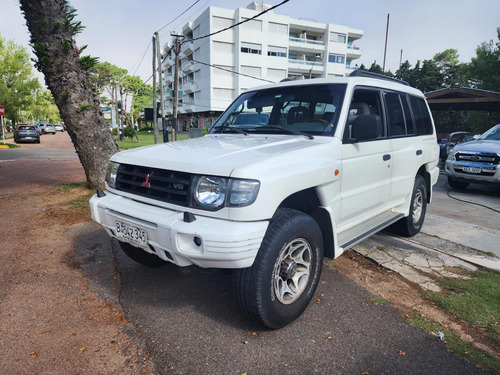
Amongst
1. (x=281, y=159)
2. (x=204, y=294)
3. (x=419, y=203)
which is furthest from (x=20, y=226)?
(x=419, y=203)

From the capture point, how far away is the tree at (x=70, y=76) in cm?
604

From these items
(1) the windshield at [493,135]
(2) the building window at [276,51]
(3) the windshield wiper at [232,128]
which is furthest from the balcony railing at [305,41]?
(3) the windshield wiper at [232,128]

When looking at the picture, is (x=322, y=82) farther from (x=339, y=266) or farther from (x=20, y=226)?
(x=20, y=226)

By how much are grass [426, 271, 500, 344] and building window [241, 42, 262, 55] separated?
4011 centimetres

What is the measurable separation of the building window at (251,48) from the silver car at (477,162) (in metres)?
34.8

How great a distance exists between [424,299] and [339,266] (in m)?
0.93

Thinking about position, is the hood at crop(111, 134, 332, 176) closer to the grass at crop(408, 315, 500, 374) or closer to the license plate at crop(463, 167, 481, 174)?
the grass at crop(408, 315, 500, 374)

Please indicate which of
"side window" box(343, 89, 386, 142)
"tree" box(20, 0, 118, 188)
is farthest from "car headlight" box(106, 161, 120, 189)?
"tree" box(20, 0, 118, 188)

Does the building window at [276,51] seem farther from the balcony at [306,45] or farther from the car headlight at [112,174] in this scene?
the car headlight at [112,174]

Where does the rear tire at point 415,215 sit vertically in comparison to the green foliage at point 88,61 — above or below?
below

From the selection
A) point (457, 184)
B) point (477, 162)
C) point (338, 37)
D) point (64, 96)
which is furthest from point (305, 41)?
point (64, 96)

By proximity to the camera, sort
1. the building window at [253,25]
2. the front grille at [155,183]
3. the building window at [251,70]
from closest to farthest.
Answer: the front grille at [155,183] < the building window at [253,25] < the building window at [251,70]

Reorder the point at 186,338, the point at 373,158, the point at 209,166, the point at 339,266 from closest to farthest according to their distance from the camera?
the point at 209,166 → the point at 186,338 → the point at 373,158 → the point at 339,266

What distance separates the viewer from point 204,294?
3062mm
